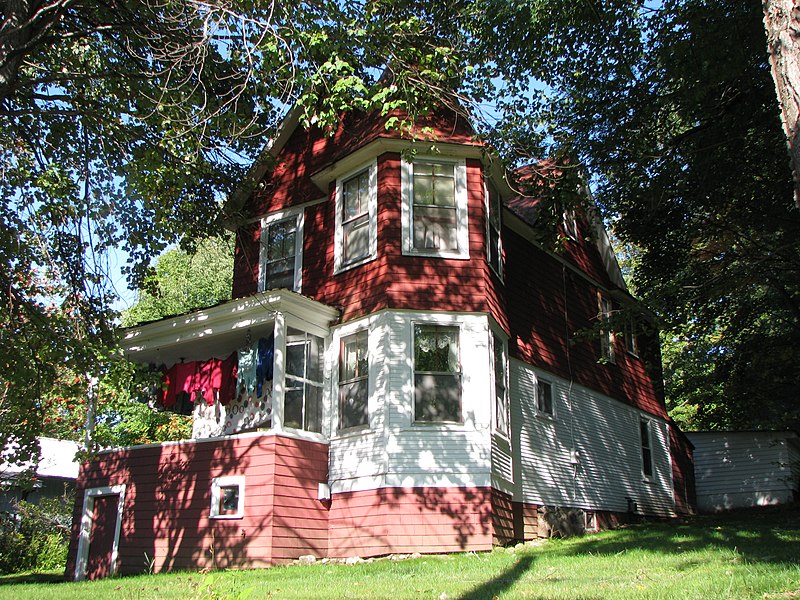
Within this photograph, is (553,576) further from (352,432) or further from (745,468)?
(745,468)

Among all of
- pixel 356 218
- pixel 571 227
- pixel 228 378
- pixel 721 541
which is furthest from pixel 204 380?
pixel 571 227

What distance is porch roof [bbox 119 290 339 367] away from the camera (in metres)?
12.9

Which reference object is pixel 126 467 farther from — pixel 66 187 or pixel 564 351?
pixel 564 351

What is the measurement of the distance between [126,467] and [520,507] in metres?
7.25

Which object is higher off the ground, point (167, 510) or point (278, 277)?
point (278, 277)

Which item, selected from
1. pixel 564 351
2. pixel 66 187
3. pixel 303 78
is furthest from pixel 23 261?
pixel 564 351

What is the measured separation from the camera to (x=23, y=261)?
11.2 meters

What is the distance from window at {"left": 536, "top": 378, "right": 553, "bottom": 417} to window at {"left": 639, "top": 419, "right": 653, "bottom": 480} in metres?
5.10

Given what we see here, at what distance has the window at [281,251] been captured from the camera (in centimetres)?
1527

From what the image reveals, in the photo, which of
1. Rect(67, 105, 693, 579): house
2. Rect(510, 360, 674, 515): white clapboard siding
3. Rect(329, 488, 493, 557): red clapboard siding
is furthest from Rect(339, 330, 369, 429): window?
Rect(510, 360, 674, 515): white clapboard siding

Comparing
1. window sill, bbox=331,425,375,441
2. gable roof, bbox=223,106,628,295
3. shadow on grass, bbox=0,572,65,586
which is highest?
gable roof, bbox=223,106,628,295

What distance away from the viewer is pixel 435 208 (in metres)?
13.7

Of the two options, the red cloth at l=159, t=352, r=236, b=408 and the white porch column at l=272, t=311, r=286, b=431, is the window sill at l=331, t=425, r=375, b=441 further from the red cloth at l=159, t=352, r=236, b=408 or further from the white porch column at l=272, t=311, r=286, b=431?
the red cloth at l=159, t=352, r=236, b=408

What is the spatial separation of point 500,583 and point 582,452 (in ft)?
30.9
